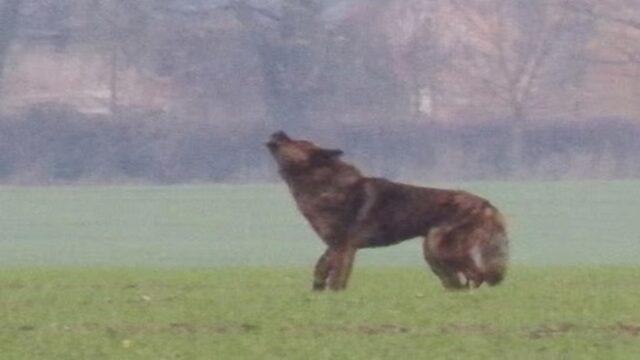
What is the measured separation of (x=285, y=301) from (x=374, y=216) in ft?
3.19

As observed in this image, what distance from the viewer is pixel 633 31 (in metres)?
50.6

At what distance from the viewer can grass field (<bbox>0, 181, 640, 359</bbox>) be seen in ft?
35.4

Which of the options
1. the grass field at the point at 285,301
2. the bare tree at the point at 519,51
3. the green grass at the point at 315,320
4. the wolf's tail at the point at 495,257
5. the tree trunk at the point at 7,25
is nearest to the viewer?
the green grass at the point at 315,320

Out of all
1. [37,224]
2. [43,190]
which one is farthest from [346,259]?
[43,190]

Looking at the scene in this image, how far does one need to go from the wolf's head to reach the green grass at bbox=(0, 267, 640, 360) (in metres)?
0.76

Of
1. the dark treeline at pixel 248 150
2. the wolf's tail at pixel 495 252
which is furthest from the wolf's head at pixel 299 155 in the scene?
the dark treeline at pixel 248 150

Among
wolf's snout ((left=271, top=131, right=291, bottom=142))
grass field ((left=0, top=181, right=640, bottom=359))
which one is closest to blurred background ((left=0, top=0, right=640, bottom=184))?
grass field ((left=0, top=181, right=640, bottom=359))

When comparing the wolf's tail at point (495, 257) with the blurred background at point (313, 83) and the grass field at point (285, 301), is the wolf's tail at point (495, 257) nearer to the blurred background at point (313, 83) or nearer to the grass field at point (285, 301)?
the grass field at point (285, 301)

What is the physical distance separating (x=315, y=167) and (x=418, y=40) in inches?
1433

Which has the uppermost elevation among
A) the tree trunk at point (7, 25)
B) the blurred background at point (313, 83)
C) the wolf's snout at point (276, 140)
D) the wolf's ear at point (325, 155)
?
the wolf's snout at point (276, 140)

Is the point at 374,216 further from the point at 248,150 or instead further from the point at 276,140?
the point at 248,150

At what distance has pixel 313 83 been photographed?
4888 cm

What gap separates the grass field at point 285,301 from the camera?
10.8m

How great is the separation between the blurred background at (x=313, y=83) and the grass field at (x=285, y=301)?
15.3 m
